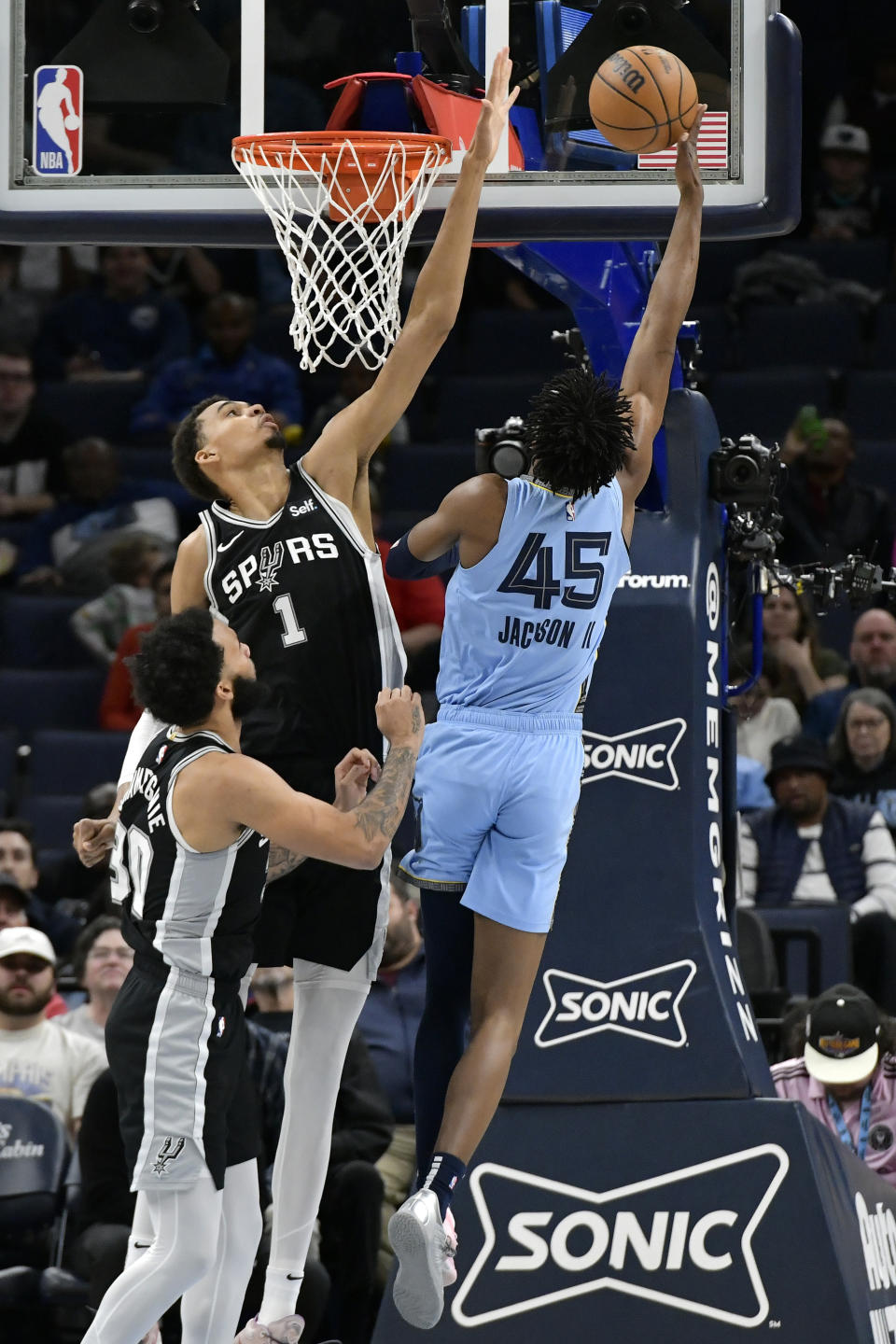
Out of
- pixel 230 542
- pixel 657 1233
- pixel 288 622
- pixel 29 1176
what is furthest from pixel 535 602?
pixel 29 1176

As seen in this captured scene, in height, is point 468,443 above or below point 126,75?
below

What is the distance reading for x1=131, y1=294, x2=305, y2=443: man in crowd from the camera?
12219mm

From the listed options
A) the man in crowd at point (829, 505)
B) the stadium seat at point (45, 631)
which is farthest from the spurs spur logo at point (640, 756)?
the stadium seat at point (45, 631)

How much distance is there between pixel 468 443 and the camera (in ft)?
40.2

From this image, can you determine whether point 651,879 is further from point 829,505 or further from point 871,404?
point 871,404

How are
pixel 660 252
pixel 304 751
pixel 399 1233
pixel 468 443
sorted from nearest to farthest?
pixel 399 1233, pixel 304 751, pixel 660 252, pixel 468 443

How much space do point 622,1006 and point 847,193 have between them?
8.28 metres

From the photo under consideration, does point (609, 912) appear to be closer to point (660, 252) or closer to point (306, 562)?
point (306, 562)

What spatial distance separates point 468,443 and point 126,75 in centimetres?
611

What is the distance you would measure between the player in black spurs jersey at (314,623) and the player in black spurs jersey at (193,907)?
31 cm

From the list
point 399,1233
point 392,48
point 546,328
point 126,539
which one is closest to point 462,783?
point 399,1233

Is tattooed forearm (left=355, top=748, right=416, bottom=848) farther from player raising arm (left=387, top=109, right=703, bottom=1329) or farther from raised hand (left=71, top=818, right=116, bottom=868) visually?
raised hand (left=71, top=818, right=116, bottom=868)

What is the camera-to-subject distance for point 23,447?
40.7ft

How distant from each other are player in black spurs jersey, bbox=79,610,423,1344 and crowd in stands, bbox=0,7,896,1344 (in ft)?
7.21
